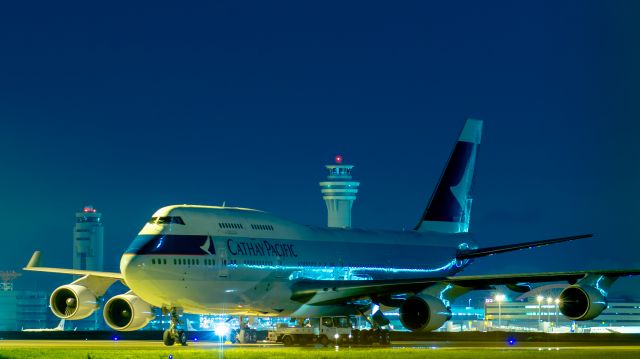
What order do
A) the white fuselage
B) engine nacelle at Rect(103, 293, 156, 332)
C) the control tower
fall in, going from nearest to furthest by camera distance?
the white fuselage → engine nacelle at Rect(103, 293, 156, 332) → the control tower

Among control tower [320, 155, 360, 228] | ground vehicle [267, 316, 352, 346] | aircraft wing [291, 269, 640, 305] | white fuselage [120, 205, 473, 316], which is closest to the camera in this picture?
white fuselage [120, 205, 473, 316]

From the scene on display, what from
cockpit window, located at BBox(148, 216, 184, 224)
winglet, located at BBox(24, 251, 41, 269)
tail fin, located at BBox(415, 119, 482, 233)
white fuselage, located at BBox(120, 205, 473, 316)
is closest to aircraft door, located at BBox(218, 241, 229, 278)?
white fuselage, located at BBox(120, 205, 473, 316)

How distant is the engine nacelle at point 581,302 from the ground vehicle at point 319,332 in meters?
9.79

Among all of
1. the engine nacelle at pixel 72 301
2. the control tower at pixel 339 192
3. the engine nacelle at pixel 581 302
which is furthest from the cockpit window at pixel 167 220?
the control tower at pixel 339 192

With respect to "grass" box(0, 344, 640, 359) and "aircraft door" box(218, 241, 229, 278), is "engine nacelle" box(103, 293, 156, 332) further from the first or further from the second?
"grass" box(0, 344, 640, 359)

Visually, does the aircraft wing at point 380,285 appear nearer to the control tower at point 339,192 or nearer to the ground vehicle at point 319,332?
the ground vehicle at point 319,332

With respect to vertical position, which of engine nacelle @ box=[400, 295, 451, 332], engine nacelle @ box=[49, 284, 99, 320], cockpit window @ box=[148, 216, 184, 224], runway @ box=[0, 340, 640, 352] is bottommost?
runway @ box=[0, 340, 640, 352]

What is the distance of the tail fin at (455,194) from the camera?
67625mm

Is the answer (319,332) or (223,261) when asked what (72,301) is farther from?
(319,332)

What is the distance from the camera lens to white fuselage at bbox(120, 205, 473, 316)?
159 feet

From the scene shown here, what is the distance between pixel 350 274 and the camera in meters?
58.1

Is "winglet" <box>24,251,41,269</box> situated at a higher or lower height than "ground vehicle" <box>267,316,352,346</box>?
higher

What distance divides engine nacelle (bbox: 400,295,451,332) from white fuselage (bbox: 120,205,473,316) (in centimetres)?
401

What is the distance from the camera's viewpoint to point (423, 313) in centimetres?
5184
